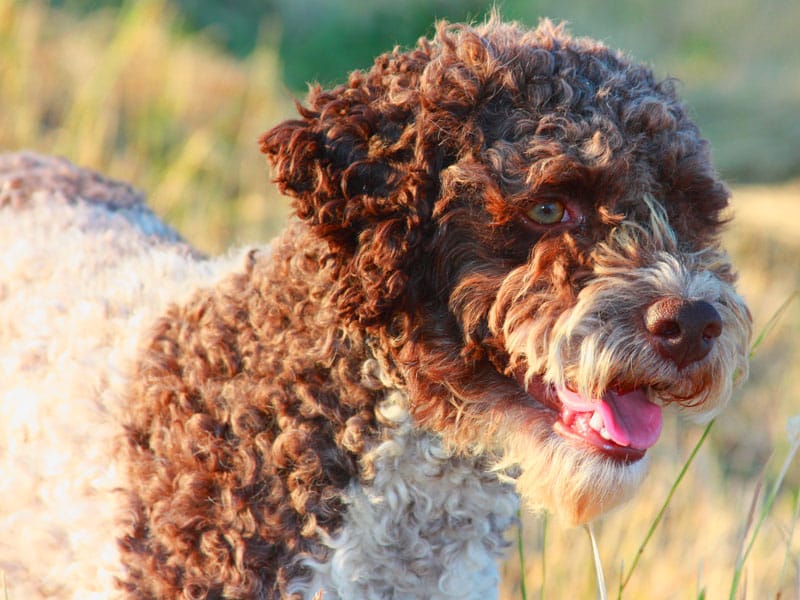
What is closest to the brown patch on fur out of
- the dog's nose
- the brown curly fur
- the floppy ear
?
the brown curly fur

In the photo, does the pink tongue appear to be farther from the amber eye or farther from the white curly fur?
the white curly fur

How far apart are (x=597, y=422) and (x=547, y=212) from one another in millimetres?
465

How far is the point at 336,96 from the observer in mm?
2451

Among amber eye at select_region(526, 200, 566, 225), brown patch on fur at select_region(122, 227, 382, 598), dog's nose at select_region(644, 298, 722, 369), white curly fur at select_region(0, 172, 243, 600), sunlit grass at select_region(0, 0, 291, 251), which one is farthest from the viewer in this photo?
sunlit grass at select_region(0, 0, 291, 251)

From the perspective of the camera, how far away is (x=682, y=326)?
85.8 inches

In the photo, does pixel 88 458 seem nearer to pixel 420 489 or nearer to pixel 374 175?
pixel 420 489

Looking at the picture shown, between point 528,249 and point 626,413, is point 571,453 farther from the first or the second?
point 528,249

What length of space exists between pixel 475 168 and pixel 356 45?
1115 cm

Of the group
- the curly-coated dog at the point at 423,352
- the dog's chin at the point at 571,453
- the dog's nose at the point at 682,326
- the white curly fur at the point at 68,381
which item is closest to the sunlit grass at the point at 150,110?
the white curly fur at the point at 68,381

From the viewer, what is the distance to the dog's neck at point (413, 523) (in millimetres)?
2461

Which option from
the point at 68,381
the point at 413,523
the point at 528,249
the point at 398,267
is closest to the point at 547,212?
the point at 528,249

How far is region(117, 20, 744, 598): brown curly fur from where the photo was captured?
2.30 metres

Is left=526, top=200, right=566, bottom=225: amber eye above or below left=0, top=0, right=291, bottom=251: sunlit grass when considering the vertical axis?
below

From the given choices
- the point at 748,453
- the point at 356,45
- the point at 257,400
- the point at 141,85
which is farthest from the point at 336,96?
the point at 356,45
